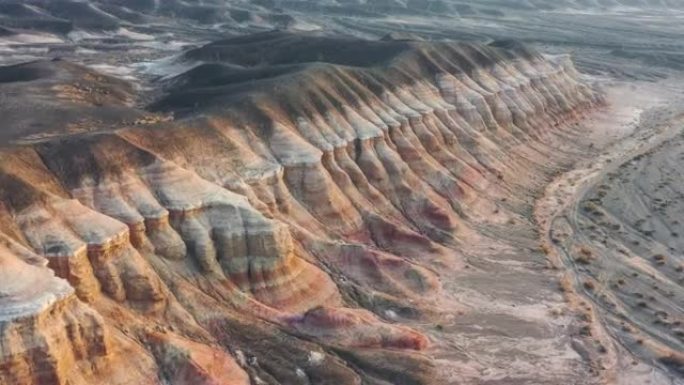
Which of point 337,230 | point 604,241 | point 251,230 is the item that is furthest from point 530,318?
point 251,230

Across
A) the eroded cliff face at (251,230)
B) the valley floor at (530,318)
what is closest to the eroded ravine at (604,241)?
the valley floor at (530,318)

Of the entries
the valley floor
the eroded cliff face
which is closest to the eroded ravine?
the valley floor

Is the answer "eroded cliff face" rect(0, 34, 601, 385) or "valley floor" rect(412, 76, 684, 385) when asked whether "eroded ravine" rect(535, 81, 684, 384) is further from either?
"eroded cliff face" rect(0, 34, 601, 385)

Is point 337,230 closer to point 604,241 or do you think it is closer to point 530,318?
point 530,318

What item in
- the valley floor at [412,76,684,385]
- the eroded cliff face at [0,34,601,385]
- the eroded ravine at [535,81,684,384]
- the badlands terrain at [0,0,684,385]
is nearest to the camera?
the eroded cliff face at [0,34,601,385]

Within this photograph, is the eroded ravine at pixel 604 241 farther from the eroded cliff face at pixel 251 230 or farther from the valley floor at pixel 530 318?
the eroded cliff face at pixel 251 230

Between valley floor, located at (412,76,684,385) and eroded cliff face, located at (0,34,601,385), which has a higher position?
eroded cliff face, located at (0,34,601,385)
